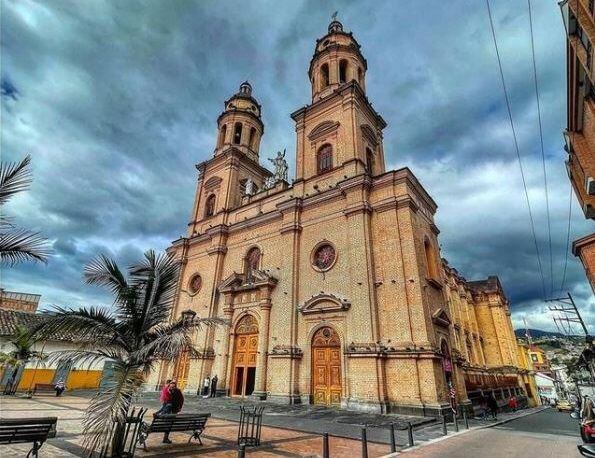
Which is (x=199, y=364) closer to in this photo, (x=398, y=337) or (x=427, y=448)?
(x=398, y=337)

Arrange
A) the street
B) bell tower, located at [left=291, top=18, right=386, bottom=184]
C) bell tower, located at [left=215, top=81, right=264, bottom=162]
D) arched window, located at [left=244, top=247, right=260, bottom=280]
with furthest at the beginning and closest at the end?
bell tower, located at [left=215, top=81, right=264, bottom=162] → arched window, located at [left=244, top=247, right=260, bottom=280] → bell tower, located at [left=291, top=18, right=386, bottom=184] → the street

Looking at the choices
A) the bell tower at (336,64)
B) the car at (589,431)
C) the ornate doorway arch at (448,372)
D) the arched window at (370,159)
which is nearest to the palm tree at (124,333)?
the car at (589,431)

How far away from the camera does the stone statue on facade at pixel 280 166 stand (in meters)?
25.9

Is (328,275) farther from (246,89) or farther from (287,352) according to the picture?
(246,89)

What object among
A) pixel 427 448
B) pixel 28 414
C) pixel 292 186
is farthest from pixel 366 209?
pixel 28 414

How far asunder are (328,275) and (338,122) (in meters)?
10.9

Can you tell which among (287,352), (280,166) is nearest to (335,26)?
(280,166)

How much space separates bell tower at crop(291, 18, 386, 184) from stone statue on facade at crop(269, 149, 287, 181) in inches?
120

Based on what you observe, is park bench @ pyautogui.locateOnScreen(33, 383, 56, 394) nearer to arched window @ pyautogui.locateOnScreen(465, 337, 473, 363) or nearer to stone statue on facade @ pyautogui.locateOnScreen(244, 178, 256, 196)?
stone statue on facade @ pyautogui.locateOnScreen(244, 178, 256, 196)

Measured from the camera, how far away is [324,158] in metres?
22.2

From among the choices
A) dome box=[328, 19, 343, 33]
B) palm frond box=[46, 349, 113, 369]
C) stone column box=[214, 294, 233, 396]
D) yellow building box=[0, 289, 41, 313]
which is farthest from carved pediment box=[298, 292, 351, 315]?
yellow building box=[0, 289, 41, 313]

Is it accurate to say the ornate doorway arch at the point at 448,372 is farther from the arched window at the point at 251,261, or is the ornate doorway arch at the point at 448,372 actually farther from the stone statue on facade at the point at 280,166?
the stone statue on facade at the point at 280,166

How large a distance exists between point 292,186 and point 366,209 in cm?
661

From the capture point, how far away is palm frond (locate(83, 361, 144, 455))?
5.60m
